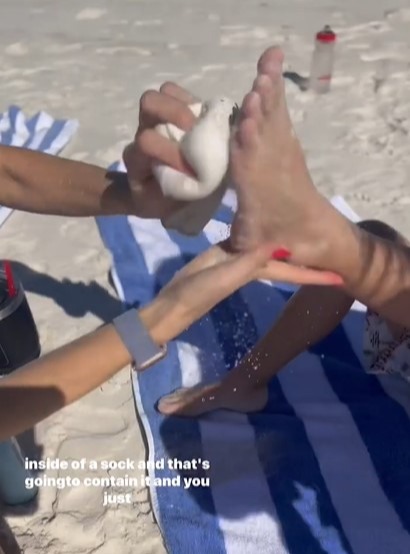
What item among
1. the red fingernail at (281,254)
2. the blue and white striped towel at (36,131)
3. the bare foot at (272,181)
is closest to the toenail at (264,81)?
the bare foot at (272,181)

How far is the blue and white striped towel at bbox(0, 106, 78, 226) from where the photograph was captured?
274 centimetres

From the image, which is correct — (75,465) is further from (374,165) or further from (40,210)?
(374,165)

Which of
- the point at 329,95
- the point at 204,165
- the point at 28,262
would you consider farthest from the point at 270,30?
the point at 204,165

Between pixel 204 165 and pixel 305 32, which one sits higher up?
pixel 204 165

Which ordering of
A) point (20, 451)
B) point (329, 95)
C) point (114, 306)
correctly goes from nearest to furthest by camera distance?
1. point (20, 451)
2. point (114, 306)
3. point (329, 95)

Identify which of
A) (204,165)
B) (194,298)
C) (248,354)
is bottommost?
(248,354)

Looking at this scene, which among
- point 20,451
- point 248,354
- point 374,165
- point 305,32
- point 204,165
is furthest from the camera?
point 305,32

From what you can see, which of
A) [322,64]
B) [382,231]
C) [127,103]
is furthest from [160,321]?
[322,64]

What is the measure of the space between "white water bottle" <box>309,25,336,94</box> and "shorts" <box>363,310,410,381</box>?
164 centimetres

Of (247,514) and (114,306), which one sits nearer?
(247,514)

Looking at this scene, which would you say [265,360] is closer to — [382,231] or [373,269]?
[382,231]

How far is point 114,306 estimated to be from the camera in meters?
2.11

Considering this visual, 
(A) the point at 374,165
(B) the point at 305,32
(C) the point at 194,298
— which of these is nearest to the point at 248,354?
(C) the point at 194,298

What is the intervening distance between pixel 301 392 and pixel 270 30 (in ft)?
7.25
